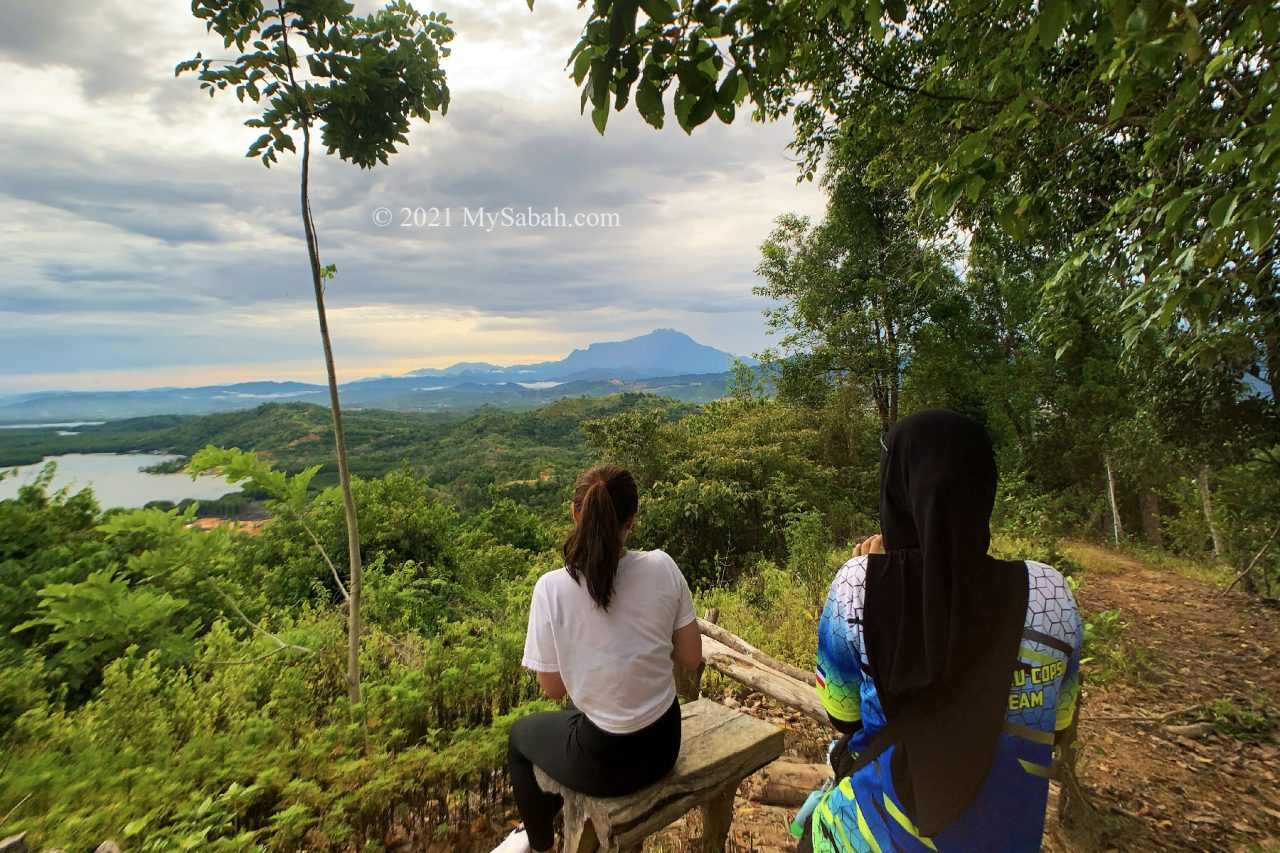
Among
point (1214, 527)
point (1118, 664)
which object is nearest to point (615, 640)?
point (1118, 664)

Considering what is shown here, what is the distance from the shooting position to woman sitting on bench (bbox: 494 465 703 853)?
186 cm

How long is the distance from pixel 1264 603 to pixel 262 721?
921 centimetres

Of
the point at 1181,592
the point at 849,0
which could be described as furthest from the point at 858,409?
the point at 849,0

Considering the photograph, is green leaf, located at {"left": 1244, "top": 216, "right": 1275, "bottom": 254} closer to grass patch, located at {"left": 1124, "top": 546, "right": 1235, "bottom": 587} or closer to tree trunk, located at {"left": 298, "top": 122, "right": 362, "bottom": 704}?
tree trunk, located at {"left": 298, "top": 122, "right": 362, "bottom": 704}

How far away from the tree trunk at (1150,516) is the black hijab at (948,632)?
1492cm

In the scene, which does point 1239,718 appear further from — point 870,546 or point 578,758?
point 578,758

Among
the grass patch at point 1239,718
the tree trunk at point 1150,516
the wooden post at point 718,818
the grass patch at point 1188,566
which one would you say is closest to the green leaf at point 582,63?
the wooden post at point 718,818

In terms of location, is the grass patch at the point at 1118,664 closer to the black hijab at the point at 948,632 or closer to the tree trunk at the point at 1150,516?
the black hijab at the point at 948,632

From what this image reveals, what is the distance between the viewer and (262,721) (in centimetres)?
270

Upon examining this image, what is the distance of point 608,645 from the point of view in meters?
1.88

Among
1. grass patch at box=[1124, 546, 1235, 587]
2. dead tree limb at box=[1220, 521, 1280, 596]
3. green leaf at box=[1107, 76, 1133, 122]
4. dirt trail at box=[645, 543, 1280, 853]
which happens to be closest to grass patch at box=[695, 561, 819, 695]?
dirt trail at box=[645, 543, 1280, 853]

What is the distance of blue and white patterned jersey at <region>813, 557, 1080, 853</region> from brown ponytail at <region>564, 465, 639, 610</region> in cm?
73

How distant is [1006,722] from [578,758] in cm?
132

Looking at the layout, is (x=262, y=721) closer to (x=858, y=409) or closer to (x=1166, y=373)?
(x=1166, y=373)
